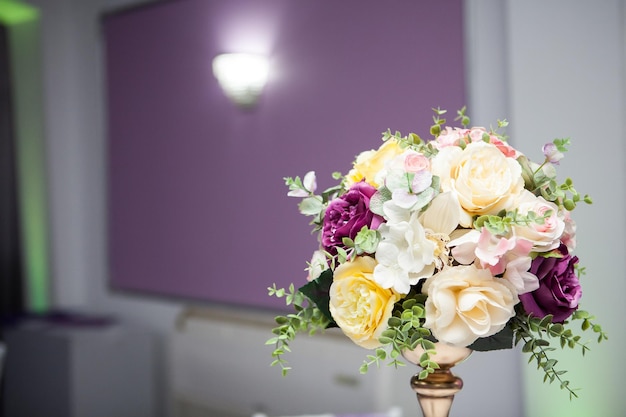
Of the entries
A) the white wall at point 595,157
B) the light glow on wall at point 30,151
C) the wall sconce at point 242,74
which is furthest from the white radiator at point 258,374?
the light glow on wall at point 30,151

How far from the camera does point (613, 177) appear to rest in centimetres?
180

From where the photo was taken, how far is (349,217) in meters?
0.99

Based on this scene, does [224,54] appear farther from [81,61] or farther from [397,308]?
[397,308]

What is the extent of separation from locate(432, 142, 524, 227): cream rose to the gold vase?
0.20m

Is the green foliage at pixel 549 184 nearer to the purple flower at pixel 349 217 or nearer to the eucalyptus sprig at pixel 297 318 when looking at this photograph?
the purple flower at pixel 349 217

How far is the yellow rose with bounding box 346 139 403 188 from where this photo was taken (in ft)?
3.47

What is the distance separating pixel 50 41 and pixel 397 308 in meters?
3.09

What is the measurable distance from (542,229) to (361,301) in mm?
268

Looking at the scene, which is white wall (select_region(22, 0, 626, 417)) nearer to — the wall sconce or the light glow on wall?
the wall sconce

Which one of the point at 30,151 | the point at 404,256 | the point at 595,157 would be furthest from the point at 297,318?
the point at 30,151

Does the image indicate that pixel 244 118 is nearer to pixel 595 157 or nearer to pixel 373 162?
pixel 595 157

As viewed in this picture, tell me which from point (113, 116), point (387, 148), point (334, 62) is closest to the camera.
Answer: point (387, 148)

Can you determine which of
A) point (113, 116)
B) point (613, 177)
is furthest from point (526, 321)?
point (113, 116)

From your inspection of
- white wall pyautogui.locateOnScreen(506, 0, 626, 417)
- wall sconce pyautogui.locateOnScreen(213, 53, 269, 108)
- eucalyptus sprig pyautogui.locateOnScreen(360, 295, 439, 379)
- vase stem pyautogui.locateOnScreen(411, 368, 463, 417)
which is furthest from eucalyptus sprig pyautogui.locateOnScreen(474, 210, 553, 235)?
wall sconce pyautogui.locateOnScreen(213, 53, 269, 108)
